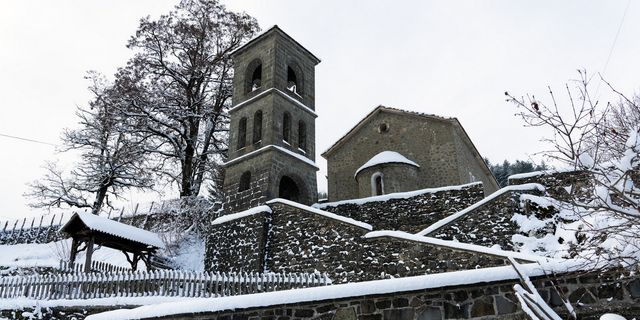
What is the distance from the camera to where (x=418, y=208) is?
1697cm

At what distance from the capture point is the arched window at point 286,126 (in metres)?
20.6

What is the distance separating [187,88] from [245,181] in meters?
8.71

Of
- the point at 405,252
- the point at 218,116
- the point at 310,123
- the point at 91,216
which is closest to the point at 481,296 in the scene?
the point at 405,252

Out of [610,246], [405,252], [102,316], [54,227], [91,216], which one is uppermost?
[54,227]

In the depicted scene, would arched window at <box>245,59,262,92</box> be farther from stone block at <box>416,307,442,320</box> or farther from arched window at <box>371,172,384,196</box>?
stone block at <box>416,307,442,320</box>

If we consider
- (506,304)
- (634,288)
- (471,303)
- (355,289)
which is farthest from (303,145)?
(634,288)

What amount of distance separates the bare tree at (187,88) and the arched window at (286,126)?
5.81m

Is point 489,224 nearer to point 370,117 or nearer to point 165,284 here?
point 165,284

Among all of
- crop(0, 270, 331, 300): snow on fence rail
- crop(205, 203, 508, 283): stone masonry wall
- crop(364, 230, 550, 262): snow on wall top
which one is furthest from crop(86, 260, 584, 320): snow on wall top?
crop(205, 203, 508, 283): stone masonry wall

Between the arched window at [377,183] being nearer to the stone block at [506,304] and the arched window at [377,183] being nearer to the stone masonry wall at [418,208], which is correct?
the stone masonry wall at [418,208]

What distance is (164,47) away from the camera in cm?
2630

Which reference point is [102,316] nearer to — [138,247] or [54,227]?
[138,247]

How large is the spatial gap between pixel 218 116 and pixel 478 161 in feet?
44.4

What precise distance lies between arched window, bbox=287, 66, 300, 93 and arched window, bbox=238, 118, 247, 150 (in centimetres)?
267
